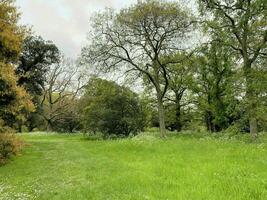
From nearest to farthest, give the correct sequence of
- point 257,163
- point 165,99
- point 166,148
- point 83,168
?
point 257,163, point 83,168, point 166,148, point 165,99

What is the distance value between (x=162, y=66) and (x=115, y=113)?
10.2 meters

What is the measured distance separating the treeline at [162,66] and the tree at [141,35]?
10 centimetres

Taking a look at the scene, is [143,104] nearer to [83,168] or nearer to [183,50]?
[183,50]

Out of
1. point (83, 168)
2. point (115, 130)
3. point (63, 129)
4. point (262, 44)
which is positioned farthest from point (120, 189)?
point (63, 129)

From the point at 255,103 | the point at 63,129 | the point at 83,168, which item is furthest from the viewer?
the point at 63,129

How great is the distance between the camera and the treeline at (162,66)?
2544cm

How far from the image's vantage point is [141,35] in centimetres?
3609

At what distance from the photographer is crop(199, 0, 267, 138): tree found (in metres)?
25.6

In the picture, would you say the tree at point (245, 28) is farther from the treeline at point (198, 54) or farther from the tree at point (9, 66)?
the tree at point (9, 66)

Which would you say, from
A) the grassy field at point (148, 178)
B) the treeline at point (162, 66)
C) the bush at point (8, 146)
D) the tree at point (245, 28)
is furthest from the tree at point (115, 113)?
the grassy field at point (148, 178)

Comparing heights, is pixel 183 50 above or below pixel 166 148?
above

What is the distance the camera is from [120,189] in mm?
11266

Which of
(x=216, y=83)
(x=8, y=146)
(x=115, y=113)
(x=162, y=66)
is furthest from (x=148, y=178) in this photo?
(x=216, y=83)

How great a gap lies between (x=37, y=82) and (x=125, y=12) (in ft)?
50.5
